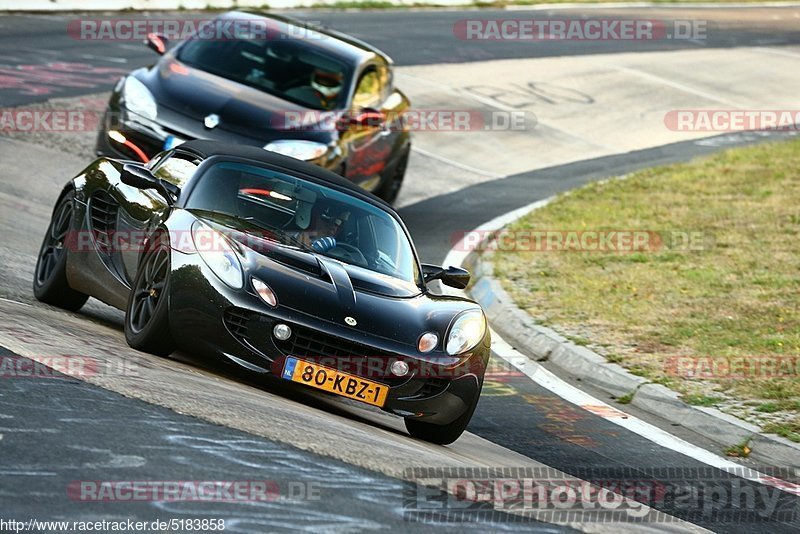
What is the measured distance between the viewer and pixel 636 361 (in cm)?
1021

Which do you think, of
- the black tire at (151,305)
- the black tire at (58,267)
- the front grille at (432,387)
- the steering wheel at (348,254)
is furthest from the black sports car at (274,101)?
the front grille at (432,387)

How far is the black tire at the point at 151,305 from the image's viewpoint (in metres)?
7.48

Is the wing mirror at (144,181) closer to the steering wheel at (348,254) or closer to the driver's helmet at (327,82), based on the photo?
the steering wheel at (348,254)

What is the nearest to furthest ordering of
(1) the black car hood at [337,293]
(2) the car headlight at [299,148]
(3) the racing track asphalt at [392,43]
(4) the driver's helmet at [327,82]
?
(1) the black car hood at [337,293]
(2) the car headlight at [299,148]
(4) the driver's helmet at [327,82]
(3) the racing track asphalt at [392,43]

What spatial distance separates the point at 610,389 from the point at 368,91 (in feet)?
19.2

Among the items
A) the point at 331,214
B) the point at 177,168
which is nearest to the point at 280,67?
the point at 177,168

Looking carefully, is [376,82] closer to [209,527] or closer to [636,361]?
[636,361]

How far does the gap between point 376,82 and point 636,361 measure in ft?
19.2

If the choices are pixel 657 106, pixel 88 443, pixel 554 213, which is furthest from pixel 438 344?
pixel 657 106

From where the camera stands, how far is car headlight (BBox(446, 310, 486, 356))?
7730mm

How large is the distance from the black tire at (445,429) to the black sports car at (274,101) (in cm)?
555

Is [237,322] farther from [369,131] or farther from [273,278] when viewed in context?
[369,131]

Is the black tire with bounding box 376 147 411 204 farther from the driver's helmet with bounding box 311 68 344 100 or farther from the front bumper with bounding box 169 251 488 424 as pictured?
the front bumper with bounding box 169 251 488 424

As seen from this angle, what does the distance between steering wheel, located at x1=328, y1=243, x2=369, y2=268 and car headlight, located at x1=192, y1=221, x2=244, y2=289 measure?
81 centimetres
